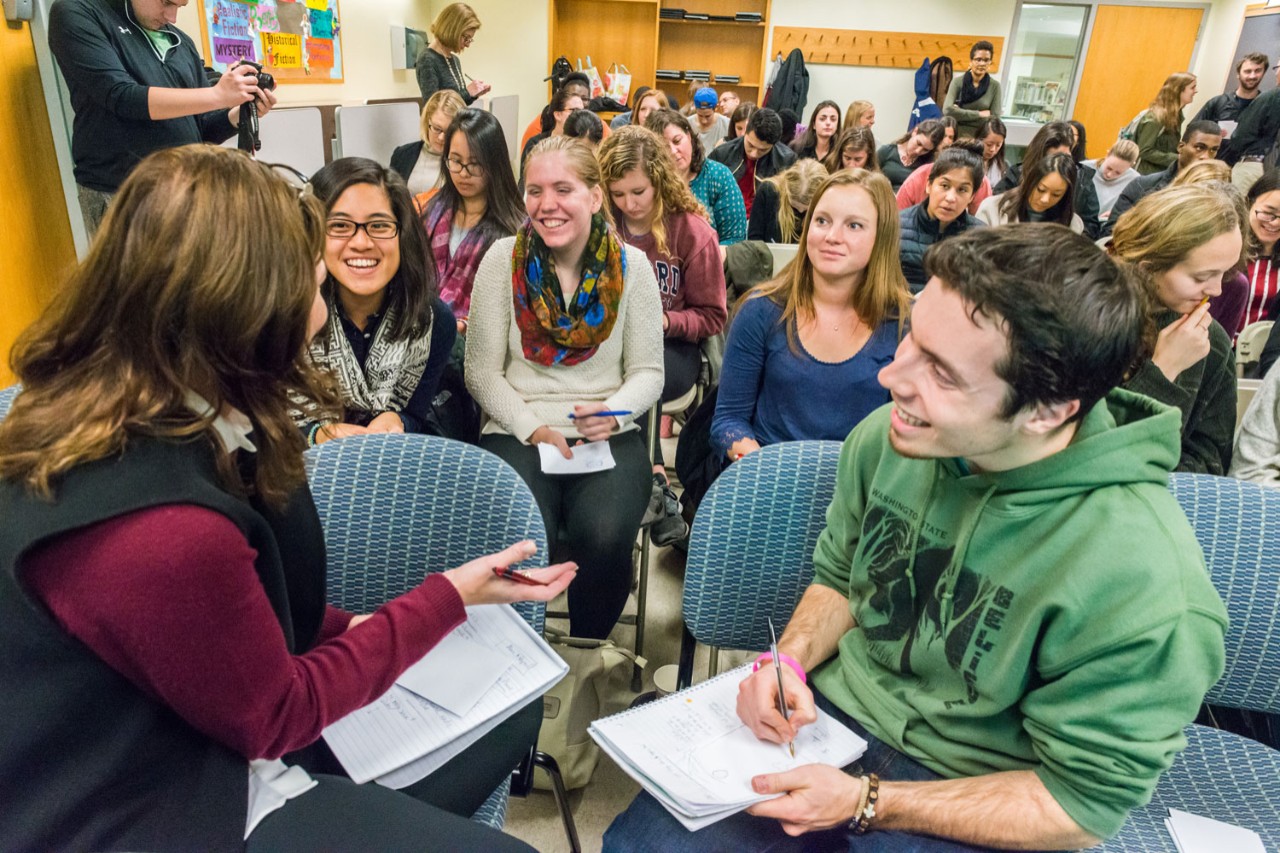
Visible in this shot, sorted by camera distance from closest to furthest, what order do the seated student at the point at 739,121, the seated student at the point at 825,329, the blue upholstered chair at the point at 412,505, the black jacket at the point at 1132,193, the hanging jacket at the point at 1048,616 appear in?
the hanging jacket at the point at 1048,616
the blue upholstered chair at the point at 412,505
the seated student at the point at 825,329
the black jacket at the point at 1132,193
the seated student at the point at 739,121

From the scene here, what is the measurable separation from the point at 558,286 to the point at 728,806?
1430 mm

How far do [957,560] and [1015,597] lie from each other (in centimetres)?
8

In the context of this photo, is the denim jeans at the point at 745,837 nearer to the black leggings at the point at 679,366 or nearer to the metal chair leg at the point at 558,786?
the metal chair leg at the point at 558,786

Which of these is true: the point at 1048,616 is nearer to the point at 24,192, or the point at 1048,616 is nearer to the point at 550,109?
the point at 24,192

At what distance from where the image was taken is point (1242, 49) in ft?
24.2

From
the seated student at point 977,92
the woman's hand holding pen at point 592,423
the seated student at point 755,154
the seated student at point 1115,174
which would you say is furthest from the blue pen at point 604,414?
the seated student at point 977,92

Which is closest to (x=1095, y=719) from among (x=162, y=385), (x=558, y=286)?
(x=162, y=385)

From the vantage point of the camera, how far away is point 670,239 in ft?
9.07

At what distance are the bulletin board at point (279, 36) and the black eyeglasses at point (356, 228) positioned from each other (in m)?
2.75

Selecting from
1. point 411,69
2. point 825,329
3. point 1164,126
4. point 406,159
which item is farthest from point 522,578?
point 411,69

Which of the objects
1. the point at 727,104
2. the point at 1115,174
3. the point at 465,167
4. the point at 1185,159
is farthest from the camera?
the point at 727,104

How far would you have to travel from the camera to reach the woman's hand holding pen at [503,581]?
108 cm

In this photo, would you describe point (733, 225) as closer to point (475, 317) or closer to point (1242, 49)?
point (475, 317)

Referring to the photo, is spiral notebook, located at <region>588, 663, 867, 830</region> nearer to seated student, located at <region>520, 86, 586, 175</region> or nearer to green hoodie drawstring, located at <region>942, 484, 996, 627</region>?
green hoodie drawstring, located at <region>942, 484, 996, 627</region>
